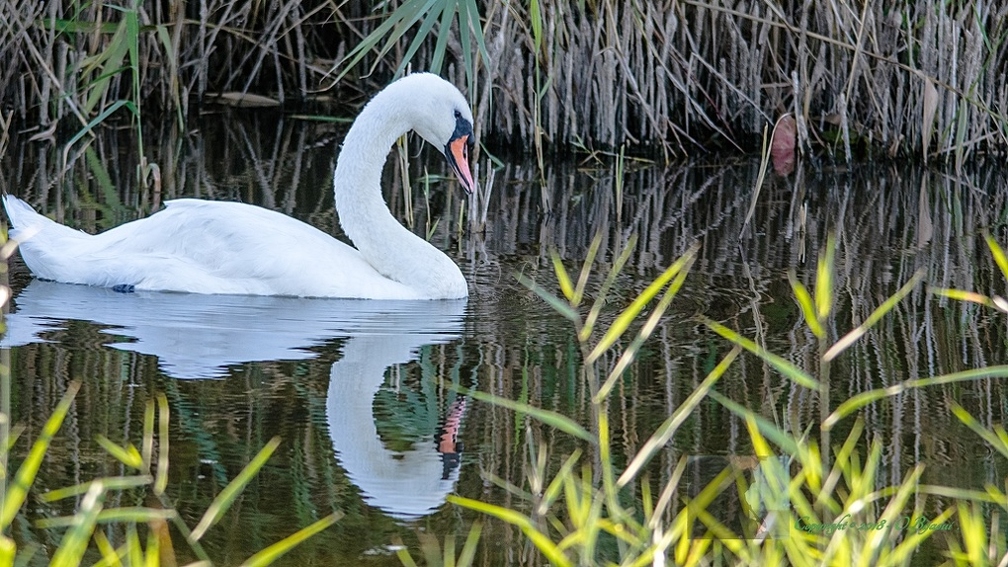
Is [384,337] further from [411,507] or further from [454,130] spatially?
[411,507]

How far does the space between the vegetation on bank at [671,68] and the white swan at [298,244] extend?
6.83 ft

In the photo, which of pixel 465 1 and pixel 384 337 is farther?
pixel 465 1

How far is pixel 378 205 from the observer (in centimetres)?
635

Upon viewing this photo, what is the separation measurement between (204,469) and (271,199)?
446 centimetres

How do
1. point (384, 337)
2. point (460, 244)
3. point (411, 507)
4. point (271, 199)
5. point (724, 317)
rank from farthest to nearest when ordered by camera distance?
1. point (271, 199)
2. point (460, 244)
3. point (724, 317)
4. point (384, 337)
5. point (411, 507)

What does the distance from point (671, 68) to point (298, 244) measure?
4.25m

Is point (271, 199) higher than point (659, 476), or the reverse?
point (271, 199)

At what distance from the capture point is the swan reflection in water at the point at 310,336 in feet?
13.5

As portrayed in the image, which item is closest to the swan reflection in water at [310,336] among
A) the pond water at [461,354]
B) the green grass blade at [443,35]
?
the pond water at [461,354]

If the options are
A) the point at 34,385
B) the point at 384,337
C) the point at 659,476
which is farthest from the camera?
the point at 384,337

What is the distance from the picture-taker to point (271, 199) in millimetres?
8258

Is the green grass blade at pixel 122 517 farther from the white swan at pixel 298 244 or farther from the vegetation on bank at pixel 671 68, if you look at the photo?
the vegetation on bank at pixel 671 68

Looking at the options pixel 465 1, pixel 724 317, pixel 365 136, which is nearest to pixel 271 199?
pixel 365 136

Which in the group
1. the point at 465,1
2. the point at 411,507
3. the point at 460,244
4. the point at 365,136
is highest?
the point at 465,1
